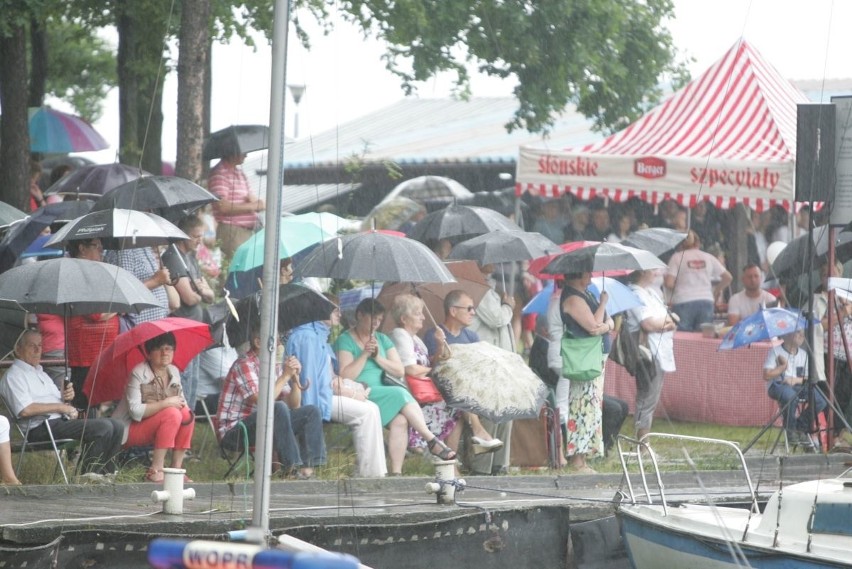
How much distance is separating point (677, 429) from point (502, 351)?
3939 mm

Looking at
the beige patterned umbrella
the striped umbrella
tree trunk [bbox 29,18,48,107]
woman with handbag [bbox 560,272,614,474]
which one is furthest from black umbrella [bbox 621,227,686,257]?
tree trunk [bbox 29,18,48,107]

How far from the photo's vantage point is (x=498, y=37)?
19578mm

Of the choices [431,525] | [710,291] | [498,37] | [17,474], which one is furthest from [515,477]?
[498,37]

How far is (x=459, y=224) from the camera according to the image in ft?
50.0

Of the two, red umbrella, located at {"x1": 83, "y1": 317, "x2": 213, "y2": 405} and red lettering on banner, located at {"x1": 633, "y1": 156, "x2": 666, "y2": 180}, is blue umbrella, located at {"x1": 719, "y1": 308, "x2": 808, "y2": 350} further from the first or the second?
red umbrella, located at {"x1": 83, "y1": 317, "x2": 213, "y2": 405}

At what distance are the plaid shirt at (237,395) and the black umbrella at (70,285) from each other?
0.78 meters

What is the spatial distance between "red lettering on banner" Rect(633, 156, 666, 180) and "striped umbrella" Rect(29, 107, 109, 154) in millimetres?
7275

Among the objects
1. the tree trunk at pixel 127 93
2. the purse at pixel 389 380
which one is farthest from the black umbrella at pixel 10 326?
the tree trunk at pixel 127 93

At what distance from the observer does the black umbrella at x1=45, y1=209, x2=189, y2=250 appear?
1195 cm

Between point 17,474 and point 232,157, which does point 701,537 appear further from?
point 232,157

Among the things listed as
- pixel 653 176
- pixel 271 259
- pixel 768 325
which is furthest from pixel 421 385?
pixel 653 176

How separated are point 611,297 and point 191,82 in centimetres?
438

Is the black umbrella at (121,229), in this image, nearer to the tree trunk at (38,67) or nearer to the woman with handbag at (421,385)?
the woman with handbag at (421,385)

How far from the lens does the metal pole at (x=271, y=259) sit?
28.5 feet
